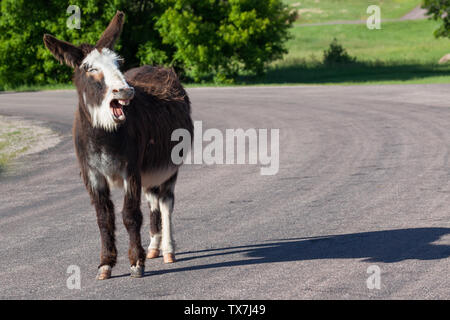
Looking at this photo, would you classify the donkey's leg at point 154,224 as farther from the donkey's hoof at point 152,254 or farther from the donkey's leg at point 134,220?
the donkey's leg at point 134,220

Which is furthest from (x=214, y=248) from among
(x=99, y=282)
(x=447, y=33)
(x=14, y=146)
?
(x=447, y=33)

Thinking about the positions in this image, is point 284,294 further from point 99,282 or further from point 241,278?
point 99,282

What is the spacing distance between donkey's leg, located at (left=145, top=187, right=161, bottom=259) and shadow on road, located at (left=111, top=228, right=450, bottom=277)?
0.29 m

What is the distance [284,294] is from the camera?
6664 millimetres

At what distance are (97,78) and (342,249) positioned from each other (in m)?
3.48

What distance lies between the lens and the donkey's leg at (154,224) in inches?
325

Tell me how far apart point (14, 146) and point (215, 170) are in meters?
6.53

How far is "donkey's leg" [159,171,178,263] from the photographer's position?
8.02m

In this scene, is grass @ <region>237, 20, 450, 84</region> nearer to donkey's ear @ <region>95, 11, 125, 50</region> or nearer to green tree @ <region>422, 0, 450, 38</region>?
green tree @ <region>422, 0, 450, 38</region>

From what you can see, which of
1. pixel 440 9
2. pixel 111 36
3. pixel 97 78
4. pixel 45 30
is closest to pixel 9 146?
pixel 111 36

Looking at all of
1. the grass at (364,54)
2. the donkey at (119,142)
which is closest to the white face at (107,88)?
the donkey at (119,142)

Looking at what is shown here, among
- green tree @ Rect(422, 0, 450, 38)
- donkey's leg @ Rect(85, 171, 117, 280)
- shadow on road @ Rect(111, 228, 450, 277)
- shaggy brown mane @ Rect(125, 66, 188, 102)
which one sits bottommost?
shadow on road @ Rect(111, 228, 450, 277)

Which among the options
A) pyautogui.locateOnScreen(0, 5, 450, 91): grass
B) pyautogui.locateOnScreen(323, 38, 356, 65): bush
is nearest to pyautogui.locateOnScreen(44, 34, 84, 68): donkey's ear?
pyautogui.locateOnScreen(0, 5, 450, 91): grass

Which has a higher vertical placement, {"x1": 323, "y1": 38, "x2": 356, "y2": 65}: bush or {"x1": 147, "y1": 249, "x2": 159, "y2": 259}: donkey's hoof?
{"x1": 323, "y1": 38, "x2": 356, "y2": 65}: bush
